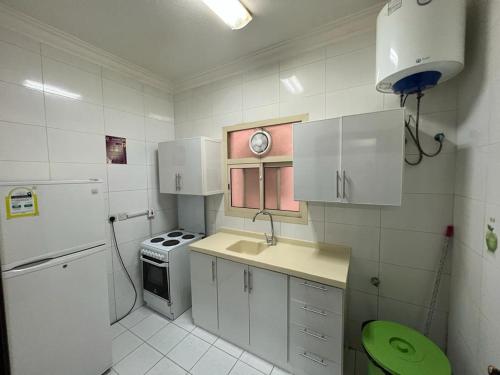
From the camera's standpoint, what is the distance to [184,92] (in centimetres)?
263

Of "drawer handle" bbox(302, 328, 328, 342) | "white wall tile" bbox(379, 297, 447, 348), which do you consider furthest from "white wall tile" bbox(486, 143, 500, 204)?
"drawer handle" bbox(302, 328, 328, 342)

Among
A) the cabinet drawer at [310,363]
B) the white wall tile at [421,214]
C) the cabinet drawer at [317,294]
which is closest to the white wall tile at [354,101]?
the white wall tile at [421,214]

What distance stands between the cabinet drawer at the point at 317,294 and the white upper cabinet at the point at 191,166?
1.28m

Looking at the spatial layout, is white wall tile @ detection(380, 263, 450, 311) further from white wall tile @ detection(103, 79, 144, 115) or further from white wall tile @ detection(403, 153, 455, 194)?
white wall tile @ detection(103, 79, 144, 115)

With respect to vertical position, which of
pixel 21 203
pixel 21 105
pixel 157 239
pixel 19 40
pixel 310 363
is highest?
pixel 19 40

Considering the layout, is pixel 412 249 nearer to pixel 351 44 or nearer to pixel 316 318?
pixel 316 318

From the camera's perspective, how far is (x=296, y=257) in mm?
1665

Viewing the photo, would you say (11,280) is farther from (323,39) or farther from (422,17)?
(323,39)

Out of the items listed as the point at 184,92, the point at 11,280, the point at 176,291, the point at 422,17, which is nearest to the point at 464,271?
the point at 422,17

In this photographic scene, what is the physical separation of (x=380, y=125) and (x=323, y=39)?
1004 mm

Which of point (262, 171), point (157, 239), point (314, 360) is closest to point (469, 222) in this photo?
point (314, 360)

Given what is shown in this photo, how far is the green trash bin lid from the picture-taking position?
107cm

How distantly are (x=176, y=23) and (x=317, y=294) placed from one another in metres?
2.34

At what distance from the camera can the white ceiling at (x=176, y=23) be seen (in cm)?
142
